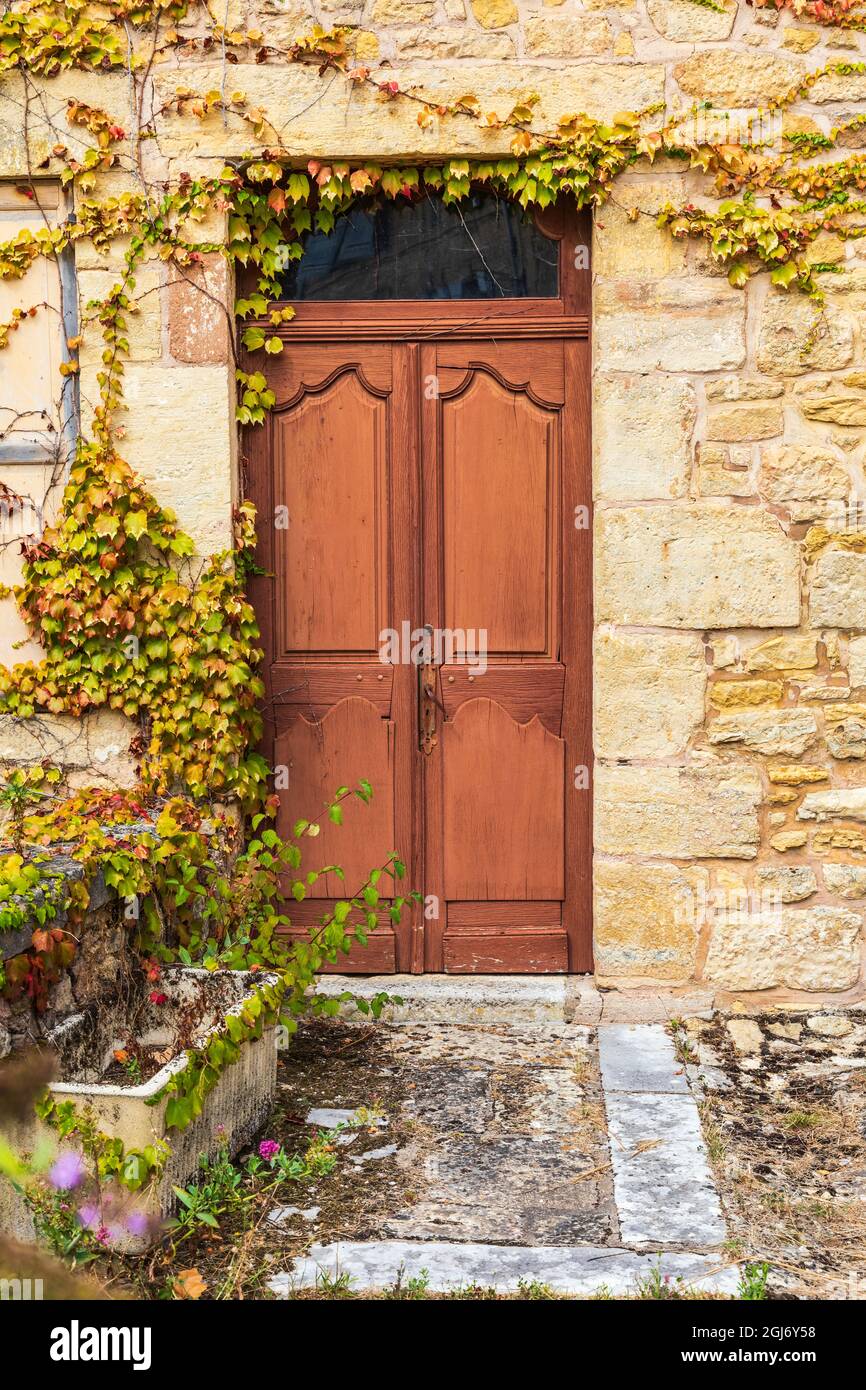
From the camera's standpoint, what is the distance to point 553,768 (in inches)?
183

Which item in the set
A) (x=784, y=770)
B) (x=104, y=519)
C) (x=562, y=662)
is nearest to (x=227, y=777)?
(x=104, y=519)

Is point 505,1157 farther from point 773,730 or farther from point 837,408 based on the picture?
point 837,408

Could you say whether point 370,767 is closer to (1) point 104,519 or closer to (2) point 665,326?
(1) point 104,519

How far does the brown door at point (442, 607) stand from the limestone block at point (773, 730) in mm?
577

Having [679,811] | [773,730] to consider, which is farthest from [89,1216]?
[773,730]

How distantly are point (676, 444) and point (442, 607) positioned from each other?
102 centimetres

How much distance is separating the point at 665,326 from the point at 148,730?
232 cm

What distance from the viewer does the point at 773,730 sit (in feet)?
14.2

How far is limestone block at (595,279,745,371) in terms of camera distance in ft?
14.1

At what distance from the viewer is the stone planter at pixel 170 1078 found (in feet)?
9.24

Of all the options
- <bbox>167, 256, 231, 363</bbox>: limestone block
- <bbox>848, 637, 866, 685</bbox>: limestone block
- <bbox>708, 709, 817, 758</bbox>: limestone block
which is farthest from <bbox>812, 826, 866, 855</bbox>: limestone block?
<bbox>167, 256, 231, 363</bbox>: limestone block

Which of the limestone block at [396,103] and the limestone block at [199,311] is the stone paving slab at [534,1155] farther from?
the limestone block at [396,103]

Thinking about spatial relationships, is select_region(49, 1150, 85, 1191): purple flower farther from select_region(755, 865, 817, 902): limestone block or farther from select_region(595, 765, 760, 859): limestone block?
select_region(755, 865, 817, 902): limestone block

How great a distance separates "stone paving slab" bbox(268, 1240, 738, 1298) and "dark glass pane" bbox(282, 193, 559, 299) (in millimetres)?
3230
